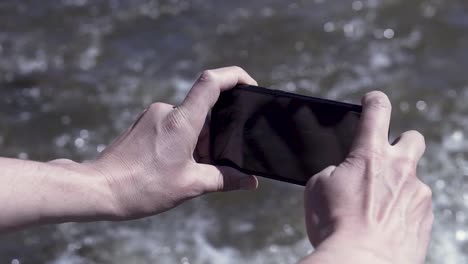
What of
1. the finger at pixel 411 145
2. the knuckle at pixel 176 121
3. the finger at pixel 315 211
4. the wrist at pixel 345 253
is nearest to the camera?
the wrist at pixel 345 253

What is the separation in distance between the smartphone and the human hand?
0.05 m

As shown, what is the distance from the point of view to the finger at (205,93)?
2164 millimetres

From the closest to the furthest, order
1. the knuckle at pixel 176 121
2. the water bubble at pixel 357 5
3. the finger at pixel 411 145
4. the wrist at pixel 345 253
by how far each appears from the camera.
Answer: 1. the wrist at pixel 345 253
2. the finger at pixel 411 145
3. the knuckle at pixel 176 121
4. the water bubble at pixel 357 5

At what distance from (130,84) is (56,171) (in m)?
2.60

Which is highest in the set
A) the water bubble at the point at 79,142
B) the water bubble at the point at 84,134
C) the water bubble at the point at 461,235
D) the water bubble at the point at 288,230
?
the water bubble at the point at 84,134

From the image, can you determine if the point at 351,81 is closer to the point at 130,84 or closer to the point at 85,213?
the point at 130,84

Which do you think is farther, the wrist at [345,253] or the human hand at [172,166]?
the human hand at [172,166]

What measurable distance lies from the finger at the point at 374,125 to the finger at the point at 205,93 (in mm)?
483

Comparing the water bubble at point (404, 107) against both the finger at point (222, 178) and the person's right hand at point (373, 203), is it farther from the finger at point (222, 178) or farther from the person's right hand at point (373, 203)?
the person's right hand at point (373, 203)

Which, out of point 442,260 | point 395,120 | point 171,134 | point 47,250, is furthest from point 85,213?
point 395,120

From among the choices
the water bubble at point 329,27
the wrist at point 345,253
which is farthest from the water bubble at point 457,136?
the wrist at point 345,253

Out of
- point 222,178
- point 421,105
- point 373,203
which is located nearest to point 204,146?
point 222,178

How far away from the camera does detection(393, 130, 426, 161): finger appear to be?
186 cm

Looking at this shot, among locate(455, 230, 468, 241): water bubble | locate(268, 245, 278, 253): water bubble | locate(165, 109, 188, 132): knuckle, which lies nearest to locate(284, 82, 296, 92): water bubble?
locate(268, 245, 278, 253): water bubble
